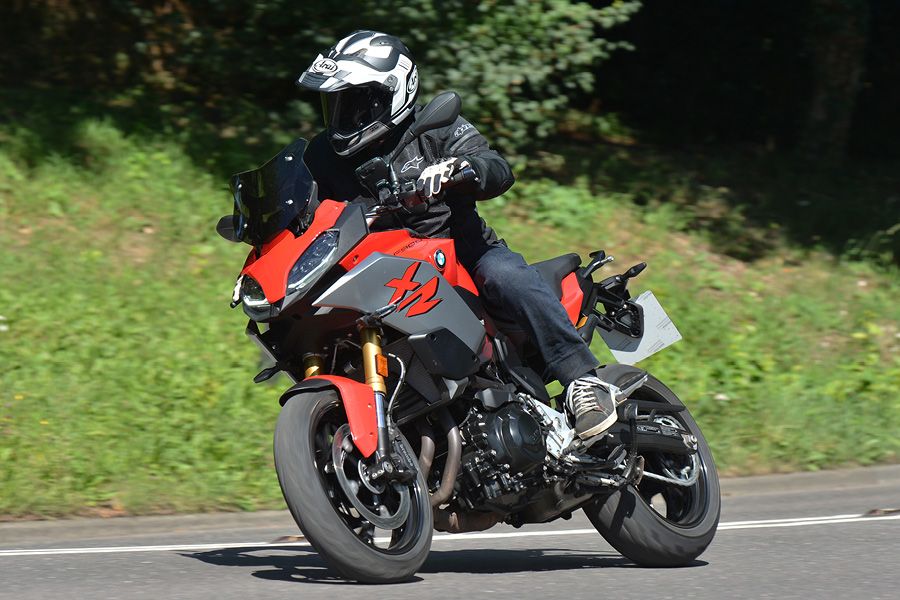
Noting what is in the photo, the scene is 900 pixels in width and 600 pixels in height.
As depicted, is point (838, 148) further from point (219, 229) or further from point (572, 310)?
point (219, 229)

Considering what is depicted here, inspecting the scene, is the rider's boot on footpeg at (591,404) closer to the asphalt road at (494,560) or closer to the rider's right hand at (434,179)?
the asphalt road at (494,560)

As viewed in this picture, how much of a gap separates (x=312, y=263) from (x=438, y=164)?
2.08 feet

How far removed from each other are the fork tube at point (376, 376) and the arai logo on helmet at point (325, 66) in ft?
3.33

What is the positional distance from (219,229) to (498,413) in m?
1.30

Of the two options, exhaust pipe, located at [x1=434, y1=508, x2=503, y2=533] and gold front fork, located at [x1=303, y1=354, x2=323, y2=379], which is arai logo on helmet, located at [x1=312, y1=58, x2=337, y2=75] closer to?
gold front fork, located at [x1=303, y1=354, x2=323, y2=379]

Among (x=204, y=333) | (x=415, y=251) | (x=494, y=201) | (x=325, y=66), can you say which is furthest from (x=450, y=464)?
(x=494, y=201)

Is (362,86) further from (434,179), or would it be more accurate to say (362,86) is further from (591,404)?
(591,404)

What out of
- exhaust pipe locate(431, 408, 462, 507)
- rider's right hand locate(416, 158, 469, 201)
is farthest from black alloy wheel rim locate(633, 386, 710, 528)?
rider's right hand locate(416, 158, 469, 201)

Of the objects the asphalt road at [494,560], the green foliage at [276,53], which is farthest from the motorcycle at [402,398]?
the green foliage at [276,53]

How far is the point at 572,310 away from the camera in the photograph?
5.86 metres

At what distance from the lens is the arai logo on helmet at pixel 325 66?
5.23 m

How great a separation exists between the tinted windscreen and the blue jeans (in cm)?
86

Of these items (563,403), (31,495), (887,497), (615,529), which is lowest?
(887,497)

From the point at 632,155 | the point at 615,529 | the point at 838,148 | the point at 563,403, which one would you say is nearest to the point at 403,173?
the point at 563,403
